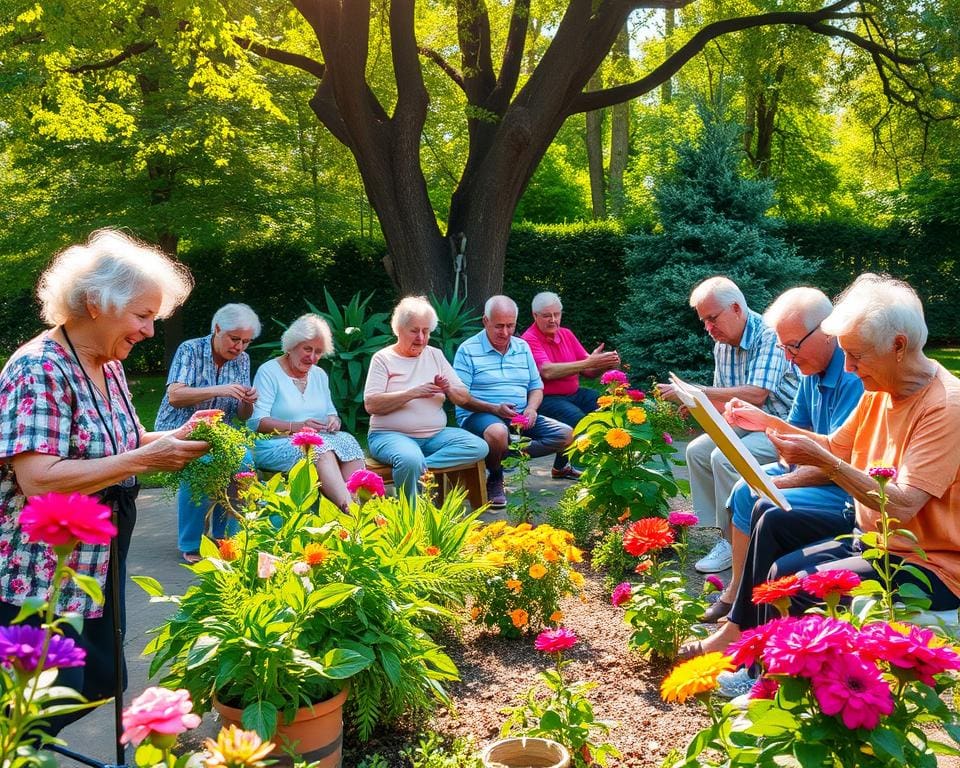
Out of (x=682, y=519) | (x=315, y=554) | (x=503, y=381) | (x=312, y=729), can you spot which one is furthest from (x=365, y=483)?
(x=503, y=381)

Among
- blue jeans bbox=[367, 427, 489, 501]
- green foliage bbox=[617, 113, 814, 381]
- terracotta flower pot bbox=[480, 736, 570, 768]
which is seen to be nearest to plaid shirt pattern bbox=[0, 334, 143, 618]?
terracotta flower pot bbox=[480, 736, 570, 768]

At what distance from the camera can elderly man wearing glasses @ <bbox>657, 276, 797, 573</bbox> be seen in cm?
449

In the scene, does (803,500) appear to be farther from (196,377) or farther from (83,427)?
(196,377)

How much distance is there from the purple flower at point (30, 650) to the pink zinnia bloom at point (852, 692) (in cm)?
114

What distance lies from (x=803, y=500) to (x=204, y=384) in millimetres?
3105

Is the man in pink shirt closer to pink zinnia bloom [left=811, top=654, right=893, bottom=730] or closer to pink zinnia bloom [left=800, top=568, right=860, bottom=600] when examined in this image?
pink zinnia bloom [left=800, top=568, right=860, bottom=600]

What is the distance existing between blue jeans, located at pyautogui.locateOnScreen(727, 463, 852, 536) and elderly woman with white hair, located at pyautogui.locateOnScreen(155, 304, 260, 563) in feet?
8.39

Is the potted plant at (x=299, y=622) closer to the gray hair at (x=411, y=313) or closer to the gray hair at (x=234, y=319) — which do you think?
the gray hair at (x=234, y=319)

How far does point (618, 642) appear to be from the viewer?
3.60m

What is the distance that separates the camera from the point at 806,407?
3.80 m

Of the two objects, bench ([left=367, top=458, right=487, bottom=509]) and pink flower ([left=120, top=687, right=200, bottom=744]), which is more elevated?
pink flower ([left=120, top=687, right=200, bottom=744])

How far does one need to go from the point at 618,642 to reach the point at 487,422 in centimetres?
244

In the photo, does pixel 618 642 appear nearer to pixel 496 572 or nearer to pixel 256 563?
pixel 496 572

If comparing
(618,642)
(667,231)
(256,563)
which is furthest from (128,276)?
(667,231)
